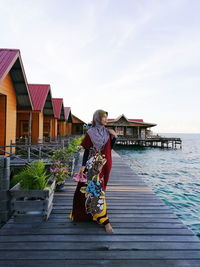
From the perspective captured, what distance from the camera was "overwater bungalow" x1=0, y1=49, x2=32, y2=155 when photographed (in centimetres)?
852

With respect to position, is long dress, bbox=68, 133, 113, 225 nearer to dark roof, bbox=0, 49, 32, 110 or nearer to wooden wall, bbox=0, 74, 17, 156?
dark roof, bbox=0, 49, 32, 110

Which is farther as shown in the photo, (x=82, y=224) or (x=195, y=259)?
(x=82, y=224)

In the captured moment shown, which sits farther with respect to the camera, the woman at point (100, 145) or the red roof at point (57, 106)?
the red roof at point (57, 106)

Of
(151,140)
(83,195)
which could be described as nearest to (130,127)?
(151,140)

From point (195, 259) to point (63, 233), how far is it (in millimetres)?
2102

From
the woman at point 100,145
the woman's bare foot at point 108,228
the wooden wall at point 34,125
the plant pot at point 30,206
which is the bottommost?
the woman's bare foot at point 108,228

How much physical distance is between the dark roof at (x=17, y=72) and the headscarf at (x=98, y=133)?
20.9 feet

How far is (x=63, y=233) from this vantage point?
115 inches

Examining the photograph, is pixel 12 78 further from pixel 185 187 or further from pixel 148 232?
pixel 185 187

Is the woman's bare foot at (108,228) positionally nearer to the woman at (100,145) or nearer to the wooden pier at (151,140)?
the woman at (100,145)

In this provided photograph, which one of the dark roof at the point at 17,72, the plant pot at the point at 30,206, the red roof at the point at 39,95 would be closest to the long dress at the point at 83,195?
the plant pot at the point at 30,206

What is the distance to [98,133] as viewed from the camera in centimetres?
302

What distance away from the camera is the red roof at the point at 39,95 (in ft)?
42.9

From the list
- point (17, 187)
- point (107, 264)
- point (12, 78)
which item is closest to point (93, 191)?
point (107, 264)
